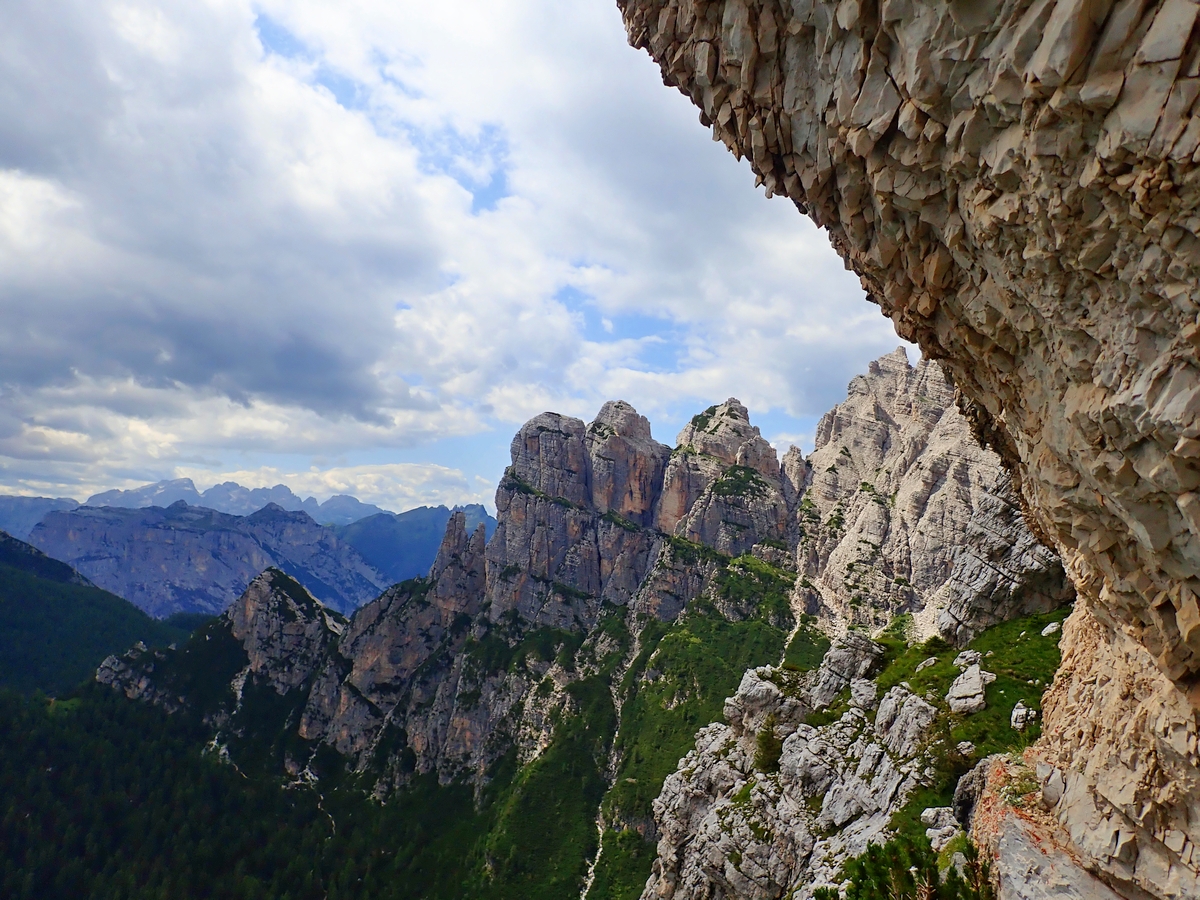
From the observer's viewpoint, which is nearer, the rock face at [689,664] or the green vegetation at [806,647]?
the rock face at [689,664]

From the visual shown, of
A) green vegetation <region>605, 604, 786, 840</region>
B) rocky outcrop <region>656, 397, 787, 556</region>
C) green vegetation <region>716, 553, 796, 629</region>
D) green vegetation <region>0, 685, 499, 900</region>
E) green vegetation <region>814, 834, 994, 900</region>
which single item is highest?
rocky outcrop <region>656, 397, 787, 556</region>

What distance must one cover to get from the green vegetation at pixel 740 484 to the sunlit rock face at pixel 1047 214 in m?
162

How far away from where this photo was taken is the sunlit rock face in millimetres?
9609

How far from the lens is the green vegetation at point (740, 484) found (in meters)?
178

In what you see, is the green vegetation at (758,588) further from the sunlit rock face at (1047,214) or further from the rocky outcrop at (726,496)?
the sunlit rock face at (1047,214)

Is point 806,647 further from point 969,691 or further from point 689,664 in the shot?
point 969,691

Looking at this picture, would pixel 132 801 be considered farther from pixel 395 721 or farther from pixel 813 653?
pixel 813 653

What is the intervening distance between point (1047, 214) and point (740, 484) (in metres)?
174

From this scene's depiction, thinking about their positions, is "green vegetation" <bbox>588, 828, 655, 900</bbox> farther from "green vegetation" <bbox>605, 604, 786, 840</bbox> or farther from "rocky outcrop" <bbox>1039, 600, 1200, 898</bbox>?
"rocky outcrop" <bbox>1039, 600, 1200, 898</bbox>

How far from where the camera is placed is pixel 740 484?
181 metres

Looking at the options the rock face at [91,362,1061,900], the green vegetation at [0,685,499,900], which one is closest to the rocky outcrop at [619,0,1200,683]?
the rock face at [91,362,1061,900]

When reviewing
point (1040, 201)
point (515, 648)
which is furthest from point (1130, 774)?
point (515, 648)

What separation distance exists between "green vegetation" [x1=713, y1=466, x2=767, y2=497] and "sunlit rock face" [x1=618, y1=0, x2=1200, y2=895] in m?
162

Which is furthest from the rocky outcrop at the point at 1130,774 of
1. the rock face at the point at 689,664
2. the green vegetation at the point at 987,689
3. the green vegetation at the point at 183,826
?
the green vegetation at the point at 183,826
